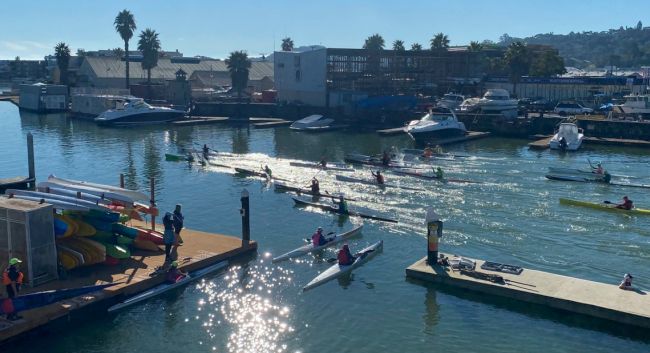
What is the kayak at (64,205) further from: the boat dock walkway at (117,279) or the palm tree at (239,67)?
the palm tree at (239,67)

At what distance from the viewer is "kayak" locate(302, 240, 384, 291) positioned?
87.6 feet

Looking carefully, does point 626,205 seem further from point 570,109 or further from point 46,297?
point 570,109

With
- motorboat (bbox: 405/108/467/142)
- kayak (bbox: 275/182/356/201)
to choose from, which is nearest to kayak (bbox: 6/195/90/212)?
kayak (bbox: 275/182/356/201)

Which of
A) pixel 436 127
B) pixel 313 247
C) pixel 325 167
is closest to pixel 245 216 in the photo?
pixel 313 247

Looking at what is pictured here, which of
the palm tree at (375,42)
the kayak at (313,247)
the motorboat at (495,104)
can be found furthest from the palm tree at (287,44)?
the kayak at (313,247)

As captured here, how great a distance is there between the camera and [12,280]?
21297 millimetres

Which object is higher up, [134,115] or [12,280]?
[134,115]

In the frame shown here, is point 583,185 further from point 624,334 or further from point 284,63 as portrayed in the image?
point 284,63

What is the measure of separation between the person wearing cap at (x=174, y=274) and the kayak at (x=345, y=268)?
15.9ft

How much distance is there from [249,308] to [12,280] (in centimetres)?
811

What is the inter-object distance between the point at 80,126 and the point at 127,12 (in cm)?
3181

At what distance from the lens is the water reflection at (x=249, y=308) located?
22.0m

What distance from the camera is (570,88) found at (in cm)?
9975

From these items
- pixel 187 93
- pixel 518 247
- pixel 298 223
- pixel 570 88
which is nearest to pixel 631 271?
Answer: pixel 518 247
